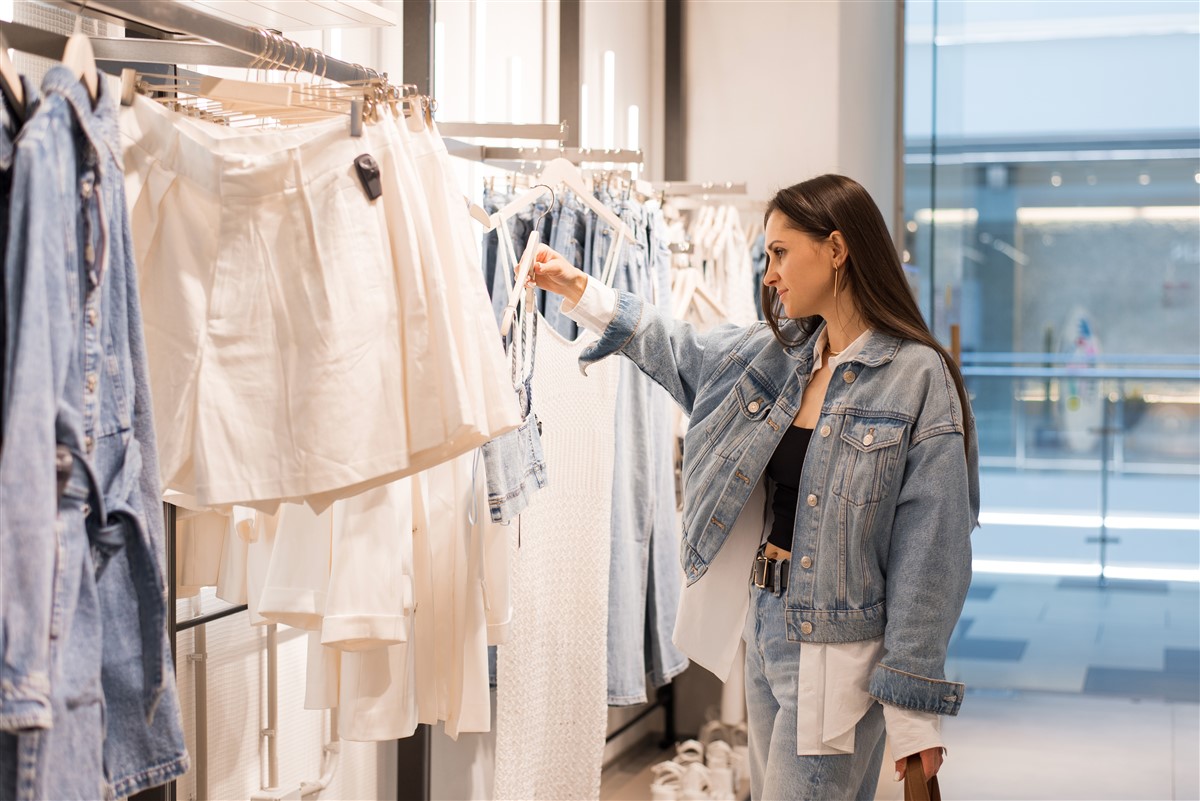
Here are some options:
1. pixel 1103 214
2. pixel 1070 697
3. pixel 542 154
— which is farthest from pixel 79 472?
pixel 1103 214

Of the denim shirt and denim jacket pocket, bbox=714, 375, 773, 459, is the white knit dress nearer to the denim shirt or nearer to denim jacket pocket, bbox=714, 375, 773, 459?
denim jacket pocket, bbox=714, 375, 773, 459

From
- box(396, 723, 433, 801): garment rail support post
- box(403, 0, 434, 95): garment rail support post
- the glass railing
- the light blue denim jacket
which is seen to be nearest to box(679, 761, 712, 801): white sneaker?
box(396, 723, 433, 801): garment rail support post

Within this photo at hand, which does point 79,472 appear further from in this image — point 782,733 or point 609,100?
point 609,100

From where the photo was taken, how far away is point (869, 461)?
6.75 feet

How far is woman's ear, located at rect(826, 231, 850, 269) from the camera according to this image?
7.04 ft

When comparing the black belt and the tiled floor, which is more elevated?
the black belt

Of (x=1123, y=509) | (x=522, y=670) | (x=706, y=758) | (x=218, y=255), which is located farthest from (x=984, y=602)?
(x=218, y=255)

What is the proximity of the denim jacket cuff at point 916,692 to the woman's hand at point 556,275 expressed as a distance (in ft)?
2.87

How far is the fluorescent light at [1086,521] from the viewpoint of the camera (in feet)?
Result: 15.3

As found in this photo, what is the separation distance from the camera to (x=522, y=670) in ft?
8.48

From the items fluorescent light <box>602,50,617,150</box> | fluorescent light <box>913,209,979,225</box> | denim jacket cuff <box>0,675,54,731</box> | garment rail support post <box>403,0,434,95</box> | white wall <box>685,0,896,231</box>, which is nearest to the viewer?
denim jacket cuff <box>0,675,54,731</box>

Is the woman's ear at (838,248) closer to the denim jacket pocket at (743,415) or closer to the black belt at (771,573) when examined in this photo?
the denim jacket pocket at (743,415)

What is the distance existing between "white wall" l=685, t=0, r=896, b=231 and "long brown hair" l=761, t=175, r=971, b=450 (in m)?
2.31

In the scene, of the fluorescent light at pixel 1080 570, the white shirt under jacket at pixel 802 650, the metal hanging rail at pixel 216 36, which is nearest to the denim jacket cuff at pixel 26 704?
the metal hanging rail at pixel 216 36
